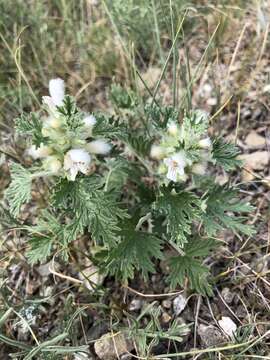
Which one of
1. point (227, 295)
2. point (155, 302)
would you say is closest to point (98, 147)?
point (155, 302)

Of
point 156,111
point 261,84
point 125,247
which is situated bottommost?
point 125,247

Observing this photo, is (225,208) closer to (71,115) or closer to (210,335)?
(210,335)

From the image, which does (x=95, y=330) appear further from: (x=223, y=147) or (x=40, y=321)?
(x=223, y=147)

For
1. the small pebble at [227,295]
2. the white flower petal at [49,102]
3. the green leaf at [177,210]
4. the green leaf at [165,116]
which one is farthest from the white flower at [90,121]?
the small pebble at [227,295]

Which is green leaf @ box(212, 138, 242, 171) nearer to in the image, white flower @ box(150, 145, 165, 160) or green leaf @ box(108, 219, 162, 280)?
white flower @ box(150, 145, 165, 160)

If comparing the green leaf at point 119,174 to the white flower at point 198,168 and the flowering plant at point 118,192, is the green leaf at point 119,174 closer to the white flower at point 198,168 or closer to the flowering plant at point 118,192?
the flowering plant at point 118,192

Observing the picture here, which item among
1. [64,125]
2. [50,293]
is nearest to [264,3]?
[64,125]
